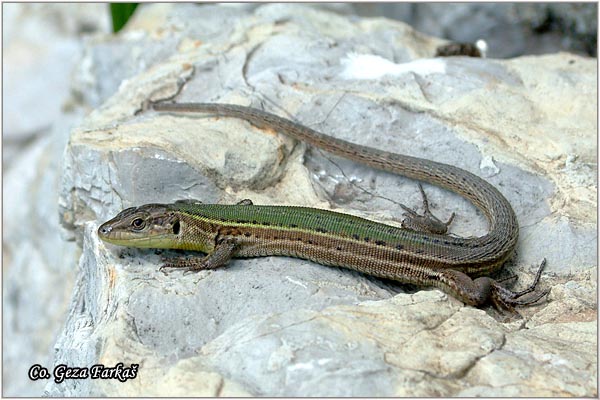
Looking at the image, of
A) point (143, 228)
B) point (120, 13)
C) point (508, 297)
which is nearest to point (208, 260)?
point (143, 228)

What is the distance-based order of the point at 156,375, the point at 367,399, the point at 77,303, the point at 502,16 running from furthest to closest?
1. the point at 502,16
2. the point at 77,303
3. the point at 156,375
4. the point at 367,399

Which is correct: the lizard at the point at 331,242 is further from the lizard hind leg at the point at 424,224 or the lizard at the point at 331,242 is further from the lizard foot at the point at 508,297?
the lizard hind leg at the point at 424,224

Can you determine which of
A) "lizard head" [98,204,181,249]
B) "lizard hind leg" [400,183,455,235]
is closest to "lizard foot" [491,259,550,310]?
"lizard hind leg" [400,183,455,235]

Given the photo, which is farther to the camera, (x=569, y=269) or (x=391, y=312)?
(x=569, y=269)

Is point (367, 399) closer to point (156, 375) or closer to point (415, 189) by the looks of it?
point (156, 375)

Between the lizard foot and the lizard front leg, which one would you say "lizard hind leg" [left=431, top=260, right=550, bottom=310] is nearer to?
the lizard foot

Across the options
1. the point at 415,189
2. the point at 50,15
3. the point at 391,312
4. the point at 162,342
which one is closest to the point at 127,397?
the point at 162,342

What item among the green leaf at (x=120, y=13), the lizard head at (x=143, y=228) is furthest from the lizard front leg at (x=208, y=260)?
the green leaf at (x=120, y=13)
